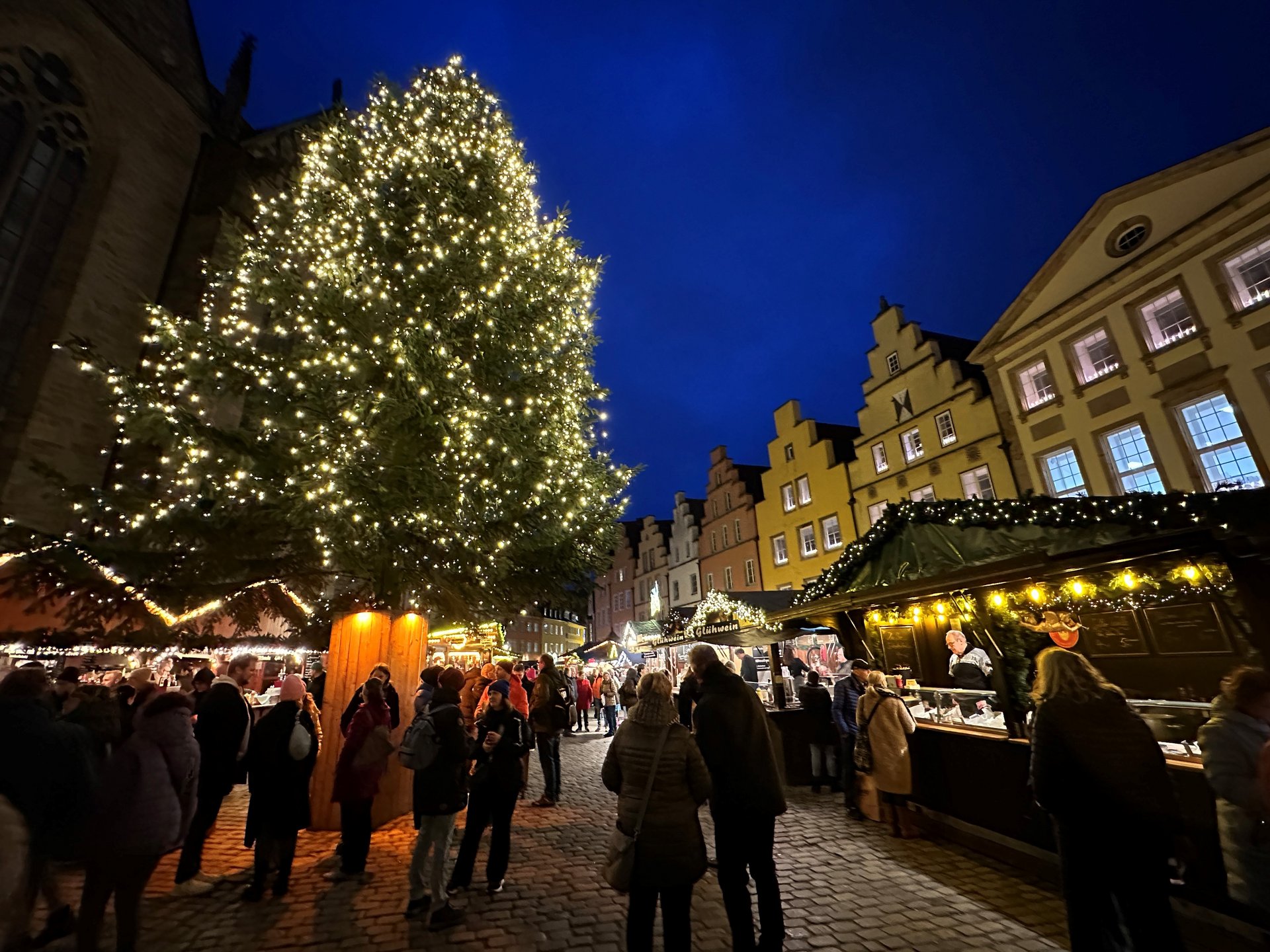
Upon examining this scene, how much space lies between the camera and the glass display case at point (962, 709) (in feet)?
22.3

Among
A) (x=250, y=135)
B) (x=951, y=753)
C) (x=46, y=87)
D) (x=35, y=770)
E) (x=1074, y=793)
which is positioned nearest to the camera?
(x=1074, y=793)

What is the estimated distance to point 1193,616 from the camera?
26.6 ft

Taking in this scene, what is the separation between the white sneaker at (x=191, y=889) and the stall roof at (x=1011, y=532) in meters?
8.31

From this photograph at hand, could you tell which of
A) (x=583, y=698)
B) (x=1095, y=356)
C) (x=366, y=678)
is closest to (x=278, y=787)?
(x=366, y=678)

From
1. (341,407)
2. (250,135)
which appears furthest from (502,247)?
(250,135)

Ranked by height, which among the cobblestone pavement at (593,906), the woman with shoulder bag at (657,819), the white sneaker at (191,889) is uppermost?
the woman with shoulder bag at (657,819)

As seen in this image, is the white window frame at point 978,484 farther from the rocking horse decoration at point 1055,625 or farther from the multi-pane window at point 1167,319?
the rocking horse decoration at point 1055,625

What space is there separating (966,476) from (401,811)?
1678 centimetres

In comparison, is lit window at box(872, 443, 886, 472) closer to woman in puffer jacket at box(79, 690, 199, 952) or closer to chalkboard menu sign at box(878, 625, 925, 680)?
chalkboard menu sign at box(878, 625, 925, 680)

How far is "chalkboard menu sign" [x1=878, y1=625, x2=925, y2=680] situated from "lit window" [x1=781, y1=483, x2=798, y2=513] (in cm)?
1274

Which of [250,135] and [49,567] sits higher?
[250,135]

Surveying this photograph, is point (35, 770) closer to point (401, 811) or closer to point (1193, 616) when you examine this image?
point (401, 811)

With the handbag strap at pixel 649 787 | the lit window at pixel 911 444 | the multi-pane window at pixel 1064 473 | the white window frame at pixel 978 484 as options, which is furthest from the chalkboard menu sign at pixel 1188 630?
the lit window at pixel 911 444

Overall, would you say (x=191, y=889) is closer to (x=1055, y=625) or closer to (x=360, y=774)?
(x=360, y=774)
